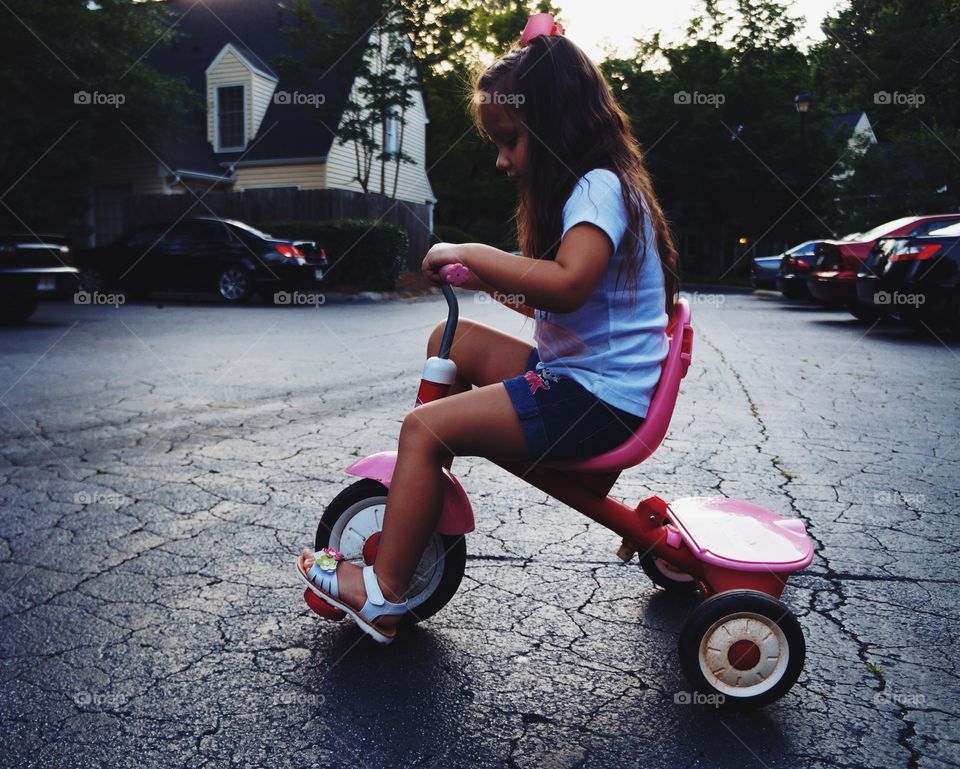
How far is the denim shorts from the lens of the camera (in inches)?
82.6

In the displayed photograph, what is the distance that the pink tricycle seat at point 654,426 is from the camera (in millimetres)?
2141

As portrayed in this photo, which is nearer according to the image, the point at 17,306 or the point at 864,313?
the point at 17,306

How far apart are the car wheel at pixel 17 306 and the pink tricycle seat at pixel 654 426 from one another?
9896mm

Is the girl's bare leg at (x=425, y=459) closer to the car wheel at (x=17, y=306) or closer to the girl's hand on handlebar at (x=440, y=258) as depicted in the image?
the girl's hand on handlebar at (x=440, y=258)

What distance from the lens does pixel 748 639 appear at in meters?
2.15

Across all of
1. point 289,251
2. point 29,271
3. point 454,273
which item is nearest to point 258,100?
point 289,251

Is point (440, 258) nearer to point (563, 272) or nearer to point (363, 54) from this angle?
point (563, 272)

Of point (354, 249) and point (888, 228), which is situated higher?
point (888, 228)

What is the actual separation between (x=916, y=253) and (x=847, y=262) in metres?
2.78

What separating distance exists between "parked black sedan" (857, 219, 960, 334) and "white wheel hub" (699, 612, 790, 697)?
29.0ft

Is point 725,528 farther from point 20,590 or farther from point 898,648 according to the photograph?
point 20,590

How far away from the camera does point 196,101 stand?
21484 millimetres

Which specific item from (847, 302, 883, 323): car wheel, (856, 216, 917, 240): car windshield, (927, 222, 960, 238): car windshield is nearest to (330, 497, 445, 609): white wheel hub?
(927, 222, 960, 238): car windshield

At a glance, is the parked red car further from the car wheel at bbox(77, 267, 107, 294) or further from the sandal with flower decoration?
the car wheel at bbox(77, 267, 107, 294)
